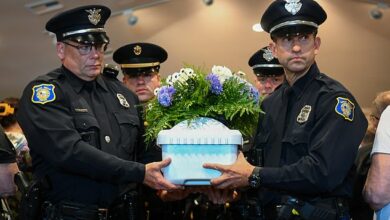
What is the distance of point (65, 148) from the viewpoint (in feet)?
8.31

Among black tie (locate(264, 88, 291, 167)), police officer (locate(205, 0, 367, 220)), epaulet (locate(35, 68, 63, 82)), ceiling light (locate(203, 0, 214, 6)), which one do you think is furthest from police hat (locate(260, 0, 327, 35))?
ceiling light (locate(203, 0, 214, 6))

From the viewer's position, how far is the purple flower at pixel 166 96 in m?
2.48

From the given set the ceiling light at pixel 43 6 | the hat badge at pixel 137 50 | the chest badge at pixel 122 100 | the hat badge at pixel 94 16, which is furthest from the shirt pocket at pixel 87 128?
the ceiling light at pixel 43 6

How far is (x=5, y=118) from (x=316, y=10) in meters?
2.60

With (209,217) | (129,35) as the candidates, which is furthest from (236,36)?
(209,217)

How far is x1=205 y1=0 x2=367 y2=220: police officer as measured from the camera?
2.39 m

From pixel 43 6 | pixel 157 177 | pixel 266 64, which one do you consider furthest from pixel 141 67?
pixel 43 6

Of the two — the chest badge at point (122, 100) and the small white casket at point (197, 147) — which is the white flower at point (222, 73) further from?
the chest badge at point (122, 100)

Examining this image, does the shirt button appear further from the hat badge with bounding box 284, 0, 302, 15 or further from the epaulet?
the hat badge with bounding box 284, 0, 302, 15

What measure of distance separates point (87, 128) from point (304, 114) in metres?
0.98

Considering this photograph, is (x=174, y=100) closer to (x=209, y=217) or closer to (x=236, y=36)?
(x=209, y=217)

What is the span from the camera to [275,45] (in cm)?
274

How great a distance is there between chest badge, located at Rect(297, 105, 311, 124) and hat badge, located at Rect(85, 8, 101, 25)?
110 centimetres

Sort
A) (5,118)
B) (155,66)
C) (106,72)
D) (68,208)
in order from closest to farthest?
(68,208) < (106,72) < (155,66) < (5,118)
